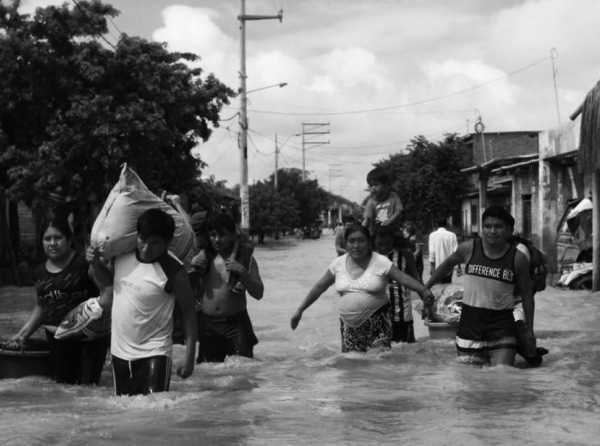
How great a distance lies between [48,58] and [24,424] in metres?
17.2

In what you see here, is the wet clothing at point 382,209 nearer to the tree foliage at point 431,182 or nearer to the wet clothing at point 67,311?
the wet clothing at point 67,311

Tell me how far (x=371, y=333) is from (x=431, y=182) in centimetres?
2963

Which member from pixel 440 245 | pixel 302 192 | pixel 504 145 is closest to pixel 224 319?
pixel 440 245

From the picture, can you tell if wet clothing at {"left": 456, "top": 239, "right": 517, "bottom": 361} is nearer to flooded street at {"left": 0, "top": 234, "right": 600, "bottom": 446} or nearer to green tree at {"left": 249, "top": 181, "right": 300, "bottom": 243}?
flooded street at {"left": 0, "top": 234, "right": 600, "bottom": 446}

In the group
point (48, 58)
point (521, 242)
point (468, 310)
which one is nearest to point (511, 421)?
point (468, 310)

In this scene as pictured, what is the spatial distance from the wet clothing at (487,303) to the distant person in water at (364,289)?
52 cm

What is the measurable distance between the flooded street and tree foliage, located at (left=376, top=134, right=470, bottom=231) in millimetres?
27321

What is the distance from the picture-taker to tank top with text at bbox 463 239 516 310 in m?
6.81

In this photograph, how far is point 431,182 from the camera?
36625 millimetres

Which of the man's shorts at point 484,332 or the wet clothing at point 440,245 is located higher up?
the wet clothing at point 440,245

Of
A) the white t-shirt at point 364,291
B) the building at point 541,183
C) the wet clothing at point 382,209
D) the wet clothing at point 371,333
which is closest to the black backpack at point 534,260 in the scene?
the white t-shirt at point 364,291

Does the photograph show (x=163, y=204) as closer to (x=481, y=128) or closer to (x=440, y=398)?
(x=440, y=398)

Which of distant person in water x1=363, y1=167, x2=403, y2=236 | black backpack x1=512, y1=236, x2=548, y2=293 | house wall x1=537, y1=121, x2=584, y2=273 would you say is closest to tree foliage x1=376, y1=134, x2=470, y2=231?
house wall x1=537, y1=121, x2=584, y2=273

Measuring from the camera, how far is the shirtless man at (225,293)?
7113 millimetres
